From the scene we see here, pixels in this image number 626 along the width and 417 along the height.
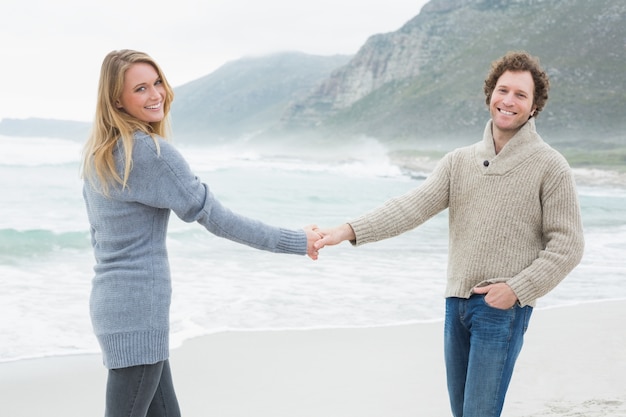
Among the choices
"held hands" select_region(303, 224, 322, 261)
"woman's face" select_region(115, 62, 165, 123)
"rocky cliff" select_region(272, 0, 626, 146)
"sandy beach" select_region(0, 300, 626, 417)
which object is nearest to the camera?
"woman's face" select_region(115, 62, 165, 123)

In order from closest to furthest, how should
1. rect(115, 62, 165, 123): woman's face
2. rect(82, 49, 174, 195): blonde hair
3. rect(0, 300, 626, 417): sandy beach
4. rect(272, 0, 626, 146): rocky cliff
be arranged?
rect(82, 49, 174, 195): blonde hair
rect(115, 62, 165, 123): woman's face
rect(0, 300, 626, 417): sandy beach
rect(272, 0, 626, 146): rocky cliff

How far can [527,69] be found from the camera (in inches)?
101

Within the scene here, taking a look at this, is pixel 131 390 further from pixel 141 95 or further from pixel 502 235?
pixel 502 235

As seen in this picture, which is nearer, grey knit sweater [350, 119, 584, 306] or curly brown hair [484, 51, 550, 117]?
grey knit sweater [350, 119, 584, 306]

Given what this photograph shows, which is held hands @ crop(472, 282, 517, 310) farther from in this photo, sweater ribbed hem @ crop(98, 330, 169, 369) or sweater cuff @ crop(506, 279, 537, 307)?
sweater ribbed hem @ crop(98, 330, 169, 369)

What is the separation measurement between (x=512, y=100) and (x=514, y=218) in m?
0.41

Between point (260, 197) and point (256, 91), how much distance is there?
6020 inches

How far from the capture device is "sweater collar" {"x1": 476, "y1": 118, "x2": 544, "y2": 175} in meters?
2.51

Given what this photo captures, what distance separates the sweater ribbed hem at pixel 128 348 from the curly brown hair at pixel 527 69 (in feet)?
4.83

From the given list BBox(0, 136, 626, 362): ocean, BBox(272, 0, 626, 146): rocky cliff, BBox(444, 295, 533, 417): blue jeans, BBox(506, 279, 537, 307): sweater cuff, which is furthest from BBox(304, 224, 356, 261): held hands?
BBox(272, 0, 626, 146): rocky cliff

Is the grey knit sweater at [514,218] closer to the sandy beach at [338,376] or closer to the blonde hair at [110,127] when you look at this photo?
the blonde hair at [110,127]

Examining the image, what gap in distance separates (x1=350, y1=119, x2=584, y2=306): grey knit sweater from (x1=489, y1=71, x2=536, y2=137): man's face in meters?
0.05

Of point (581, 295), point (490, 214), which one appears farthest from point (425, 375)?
point (581, 295)

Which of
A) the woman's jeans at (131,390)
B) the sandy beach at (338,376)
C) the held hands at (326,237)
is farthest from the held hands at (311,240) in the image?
the sandy beach at (338,376)
